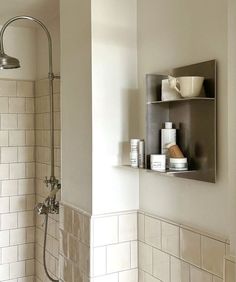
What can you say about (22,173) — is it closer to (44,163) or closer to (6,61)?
(44,163)

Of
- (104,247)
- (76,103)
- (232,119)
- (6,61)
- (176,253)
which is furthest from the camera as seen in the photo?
(6,61)

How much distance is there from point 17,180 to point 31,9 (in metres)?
1.16

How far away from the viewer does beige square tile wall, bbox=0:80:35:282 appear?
102 inches

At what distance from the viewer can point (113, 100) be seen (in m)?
1.65

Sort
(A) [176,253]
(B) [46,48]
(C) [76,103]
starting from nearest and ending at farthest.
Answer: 1. (A) [176,253]
2. (C) [76,103]
3. (B) [46,48]

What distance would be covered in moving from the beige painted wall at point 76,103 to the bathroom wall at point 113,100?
0.11ft

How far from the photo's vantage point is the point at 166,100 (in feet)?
4.59

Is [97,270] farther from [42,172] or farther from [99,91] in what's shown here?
[42,172]

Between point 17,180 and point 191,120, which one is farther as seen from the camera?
point 17,180

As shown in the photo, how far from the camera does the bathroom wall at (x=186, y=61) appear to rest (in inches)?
49.5

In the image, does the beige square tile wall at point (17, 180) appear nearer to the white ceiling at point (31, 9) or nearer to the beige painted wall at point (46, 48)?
the beige painted wall at point (46, 48)

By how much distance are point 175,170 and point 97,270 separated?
1.98ft

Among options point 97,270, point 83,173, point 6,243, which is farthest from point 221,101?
point 6,243

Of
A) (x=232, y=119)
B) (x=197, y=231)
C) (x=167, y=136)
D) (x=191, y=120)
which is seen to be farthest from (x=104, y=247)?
(x=232, y=119)
